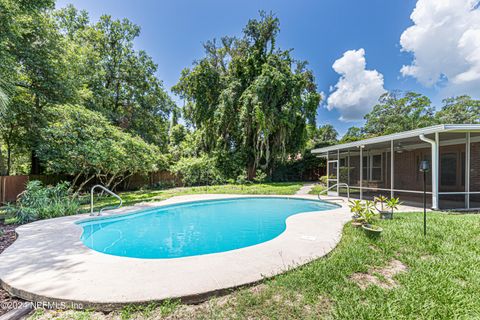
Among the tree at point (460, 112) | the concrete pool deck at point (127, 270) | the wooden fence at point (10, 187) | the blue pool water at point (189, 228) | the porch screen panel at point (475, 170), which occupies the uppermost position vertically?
the tree at point (460, 112)

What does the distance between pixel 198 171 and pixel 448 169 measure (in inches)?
562

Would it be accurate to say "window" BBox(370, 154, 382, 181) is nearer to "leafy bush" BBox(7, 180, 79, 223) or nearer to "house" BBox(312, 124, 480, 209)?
"house" BBox(312, 124, 480, 209)

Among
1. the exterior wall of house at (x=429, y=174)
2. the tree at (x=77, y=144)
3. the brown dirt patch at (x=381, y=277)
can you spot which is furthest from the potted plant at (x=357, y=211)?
the tree at (x=77, y=144)

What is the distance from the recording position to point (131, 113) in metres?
17.7

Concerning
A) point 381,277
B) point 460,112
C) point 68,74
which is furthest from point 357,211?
point 460,112

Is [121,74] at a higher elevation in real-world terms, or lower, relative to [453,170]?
higher

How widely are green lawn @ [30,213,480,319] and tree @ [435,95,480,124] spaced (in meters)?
30.5

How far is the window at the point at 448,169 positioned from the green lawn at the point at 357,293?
7.94 metres

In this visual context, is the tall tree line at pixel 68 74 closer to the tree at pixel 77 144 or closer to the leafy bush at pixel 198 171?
the tree at pixel 77 144

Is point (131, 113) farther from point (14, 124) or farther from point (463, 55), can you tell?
point (463, 55)

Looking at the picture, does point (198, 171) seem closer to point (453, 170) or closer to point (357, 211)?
point (357, 211)

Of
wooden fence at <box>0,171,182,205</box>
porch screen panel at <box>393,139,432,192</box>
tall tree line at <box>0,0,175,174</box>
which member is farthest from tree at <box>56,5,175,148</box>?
porch screen panel at <box>393,139,432,192</box>

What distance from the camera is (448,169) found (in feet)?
30.1

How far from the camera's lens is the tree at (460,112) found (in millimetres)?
23672
